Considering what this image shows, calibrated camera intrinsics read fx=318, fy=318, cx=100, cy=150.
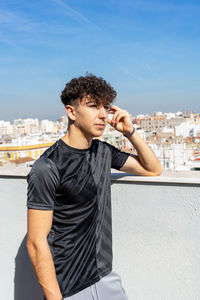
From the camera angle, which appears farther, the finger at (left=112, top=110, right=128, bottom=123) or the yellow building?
the yellow building

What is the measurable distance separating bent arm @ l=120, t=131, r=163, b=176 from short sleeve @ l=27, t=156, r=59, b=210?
0.44 metres

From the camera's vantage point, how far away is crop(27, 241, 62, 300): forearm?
3.44ft

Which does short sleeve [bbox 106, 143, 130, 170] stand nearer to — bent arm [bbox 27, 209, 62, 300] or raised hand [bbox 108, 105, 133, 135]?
raised hand [bbox 108, 105, 133, 135]

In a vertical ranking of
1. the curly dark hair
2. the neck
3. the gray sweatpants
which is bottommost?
the gray sweatpants

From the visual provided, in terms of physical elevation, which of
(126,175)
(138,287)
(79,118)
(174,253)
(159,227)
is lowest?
(138,287)

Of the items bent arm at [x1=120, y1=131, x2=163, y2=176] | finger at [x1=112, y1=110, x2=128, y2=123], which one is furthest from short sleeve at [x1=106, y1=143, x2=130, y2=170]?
finger at [x1=112, y1=110, x2=128, y2=123]

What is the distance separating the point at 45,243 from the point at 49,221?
0.07 meters

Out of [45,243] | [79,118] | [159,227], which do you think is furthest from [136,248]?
[79,118]

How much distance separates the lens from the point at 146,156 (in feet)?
4.57

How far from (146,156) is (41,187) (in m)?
0.54

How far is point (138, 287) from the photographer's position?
1.52 metres

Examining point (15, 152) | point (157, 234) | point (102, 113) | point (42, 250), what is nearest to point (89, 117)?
point (102, 113)

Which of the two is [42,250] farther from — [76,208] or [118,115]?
[118,115]

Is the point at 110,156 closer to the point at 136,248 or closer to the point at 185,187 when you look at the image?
the point at 185,187
